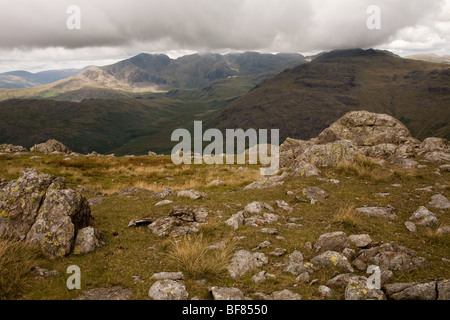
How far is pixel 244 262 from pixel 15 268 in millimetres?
7025

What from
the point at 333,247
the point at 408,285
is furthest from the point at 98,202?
the point at 408,285

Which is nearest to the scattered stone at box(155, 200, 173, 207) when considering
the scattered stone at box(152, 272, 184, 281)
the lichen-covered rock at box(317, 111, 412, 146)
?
the scattered stone at box(152, 272, 184, 281)

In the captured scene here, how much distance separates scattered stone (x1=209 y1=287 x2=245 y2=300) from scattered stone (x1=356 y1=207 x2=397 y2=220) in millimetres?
9235

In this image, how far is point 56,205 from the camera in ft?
34.4

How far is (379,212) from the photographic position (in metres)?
13.5

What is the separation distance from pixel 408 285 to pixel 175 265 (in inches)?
276

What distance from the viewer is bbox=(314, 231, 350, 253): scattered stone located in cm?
973

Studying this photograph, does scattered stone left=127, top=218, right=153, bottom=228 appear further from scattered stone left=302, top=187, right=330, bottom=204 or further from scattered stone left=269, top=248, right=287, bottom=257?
scattered stone left=302, top=187, right=330, bottom=204

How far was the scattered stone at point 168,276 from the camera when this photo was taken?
8.12 meters

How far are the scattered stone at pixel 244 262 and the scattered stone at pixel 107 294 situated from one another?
324 cm

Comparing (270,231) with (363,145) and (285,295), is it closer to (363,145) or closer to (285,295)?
(285,295)

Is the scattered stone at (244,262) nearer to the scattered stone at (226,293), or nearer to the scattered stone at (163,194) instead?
the scattered stone at (226,293)

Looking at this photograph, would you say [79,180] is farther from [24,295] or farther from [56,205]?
[24,295]
